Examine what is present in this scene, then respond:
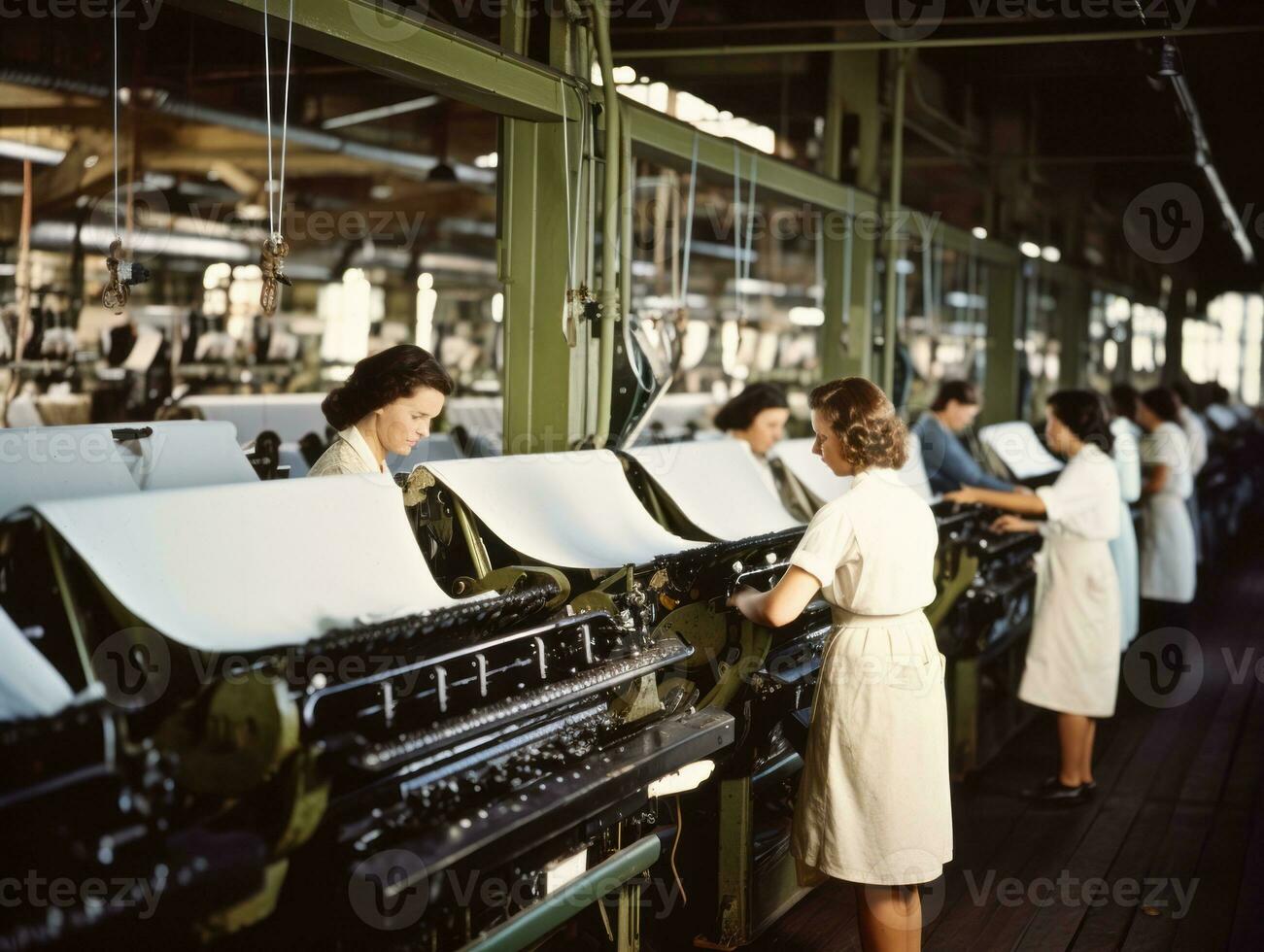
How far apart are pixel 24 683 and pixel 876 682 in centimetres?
176

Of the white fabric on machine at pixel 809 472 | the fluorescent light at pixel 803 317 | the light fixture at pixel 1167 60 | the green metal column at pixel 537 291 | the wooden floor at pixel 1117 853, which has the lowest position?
the wooden floor at pixel 1117 853

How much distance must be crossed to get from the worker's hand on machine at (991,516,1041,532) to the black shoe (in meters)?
0.95

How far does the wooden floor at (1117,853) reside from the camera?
12.1 feet

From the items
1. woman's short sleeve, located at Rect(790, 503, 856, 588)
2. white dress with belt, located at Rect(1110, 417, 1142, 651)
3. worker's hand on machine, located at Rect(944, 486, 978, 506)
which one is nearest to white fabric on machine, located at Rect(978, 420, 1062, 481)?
white dress with belt, located at Rect(1110, 417, 1142, 651)

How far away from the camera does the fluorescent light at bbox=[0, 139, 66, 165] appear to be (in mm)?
7317

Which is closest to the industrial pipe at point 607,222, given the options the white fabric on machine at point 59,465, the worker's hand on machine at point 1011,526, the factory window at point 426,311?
the white fabric on machine at point 59,465

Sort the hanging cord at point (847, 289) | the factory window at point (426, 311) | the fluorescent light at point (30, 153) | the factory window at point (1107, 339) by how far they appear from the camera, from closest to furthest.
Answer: the hanging cord at point (847, 289) → the fluorescent light at point (30, 153) → the factory window at point (426, 311) → the factory window at point (1107, 339)

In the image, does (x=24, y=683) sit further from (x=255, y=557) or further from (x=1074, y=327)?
(x=1074, y=327)

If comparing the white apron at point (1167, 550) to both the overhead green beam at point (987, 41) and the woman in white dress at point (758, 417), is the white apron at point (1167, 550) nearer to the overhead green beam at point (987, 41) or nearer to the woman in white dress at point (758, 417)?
the overhead green beam at point (987, 41)

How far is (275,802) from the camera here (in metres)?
1.80

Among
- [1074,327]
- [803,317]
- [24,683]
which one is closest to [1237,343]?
[803,317]

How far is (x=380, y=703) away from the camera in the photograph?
2131mm

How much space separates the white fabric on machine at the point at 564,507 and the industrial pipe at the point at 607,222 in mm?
450

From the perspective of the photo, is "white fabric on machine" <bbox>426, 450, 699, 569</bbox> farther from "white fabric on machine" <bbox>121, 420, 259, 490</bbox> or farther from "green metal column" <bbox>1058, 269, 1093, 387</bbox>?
"green metal column" <bbox>1058, 269, 1093, 387</bbox>
